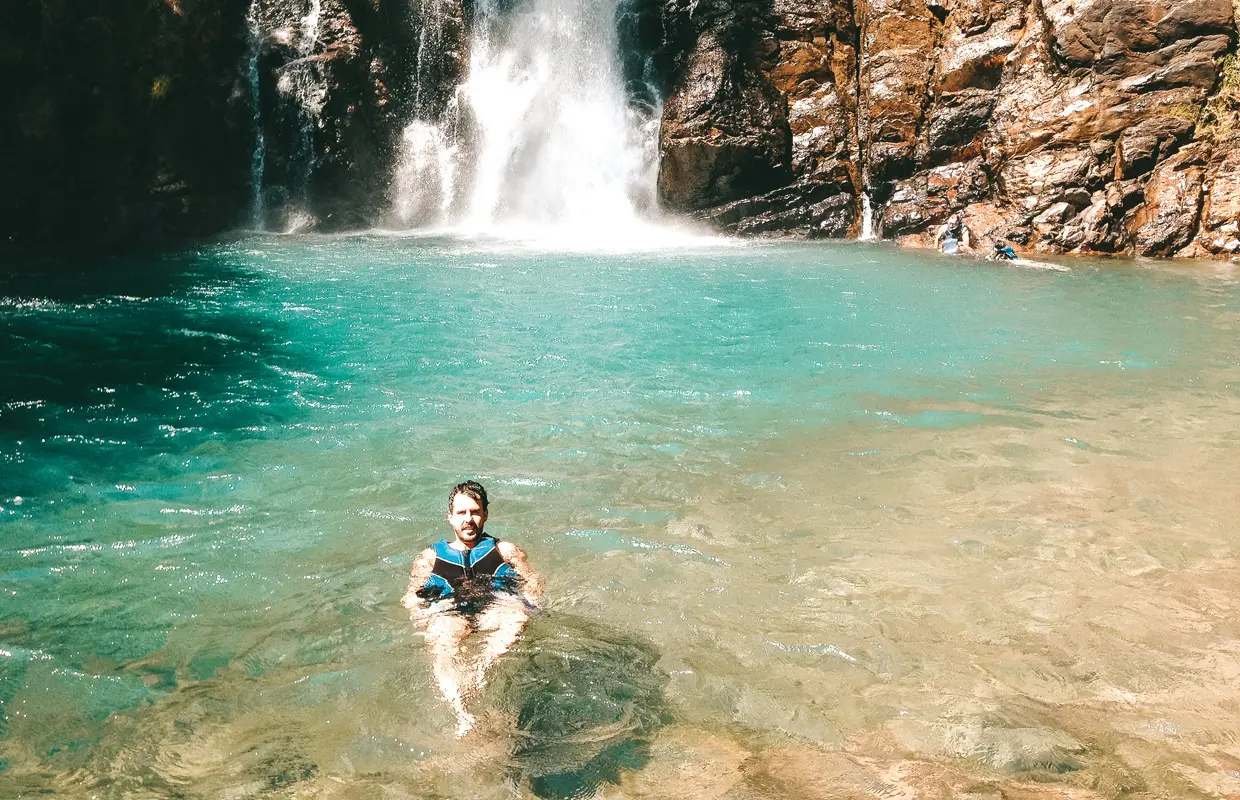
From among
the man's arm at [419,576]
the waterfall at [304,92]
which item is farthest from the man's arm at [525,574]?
the waterfall at [304,92]

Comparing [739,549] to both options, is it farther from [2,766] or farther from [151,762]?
[2,766]

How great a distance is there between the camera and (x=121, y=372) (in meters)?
9.88

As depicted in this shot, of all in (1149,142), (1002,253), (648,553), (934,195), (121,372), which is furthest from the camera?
(934,195)

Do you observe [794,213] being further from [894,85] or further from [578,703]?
[578,703]

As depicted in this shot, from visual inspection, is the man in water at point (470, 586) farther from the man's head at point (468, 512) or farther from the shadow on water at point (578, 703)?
the shadow on water at point (578, 703)

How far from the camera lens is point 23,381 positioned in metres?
9.41

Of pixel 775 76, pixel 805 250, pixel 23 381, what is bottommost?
pixel 23 381

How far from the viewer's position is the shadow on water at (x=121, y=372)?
7.31m

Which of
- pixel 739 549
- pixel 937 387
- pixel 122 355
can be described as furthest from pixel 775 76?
pixel 739 549

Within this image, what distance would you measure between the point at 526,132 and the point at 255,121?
25.8 feet

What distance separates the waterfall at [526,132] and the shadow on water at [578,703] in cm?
2203

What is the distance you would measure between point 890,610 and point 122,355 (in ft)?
32.4

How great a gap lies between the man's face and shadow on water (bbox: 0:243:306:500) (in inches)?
143

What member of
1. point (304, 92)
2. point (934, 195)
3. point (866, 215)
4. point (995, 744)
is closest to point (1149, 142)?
point (934, 195)
